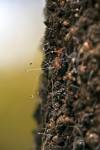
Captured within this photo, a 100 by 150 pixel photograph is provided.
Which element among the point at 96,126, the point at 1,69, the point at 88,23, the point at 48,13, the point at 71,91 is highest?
the point at 1,69

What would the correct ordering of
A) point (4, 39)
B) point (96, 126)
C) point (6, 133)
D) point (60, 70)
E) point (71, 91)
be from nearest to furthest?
point (96, 126) < point (71, 91) < point (60, 70) < point (6, 133) < point (4, 39)

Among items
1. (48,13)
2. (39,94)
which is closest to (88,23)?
(48,13)

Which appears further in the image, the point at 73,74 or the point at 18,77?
the point at 18,77

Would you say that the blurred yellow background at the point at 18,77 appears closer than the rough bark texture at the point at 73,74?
No

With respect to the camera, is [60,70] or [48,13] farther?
[48,13]

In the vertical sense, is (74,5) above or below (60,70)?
above

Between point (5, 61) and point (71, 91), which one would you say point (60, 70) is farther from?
point (5, 61)

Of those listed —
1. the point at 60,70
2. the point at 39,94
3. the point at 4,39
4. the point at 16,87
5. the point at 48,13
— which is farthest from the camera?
the point at 4,39

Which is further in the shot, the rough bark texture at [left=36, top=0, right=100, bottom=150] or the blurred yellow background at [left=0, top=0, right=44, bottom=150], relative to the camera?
the blurred yellow background at [left=0, top=0, right=44, bottom=150]
